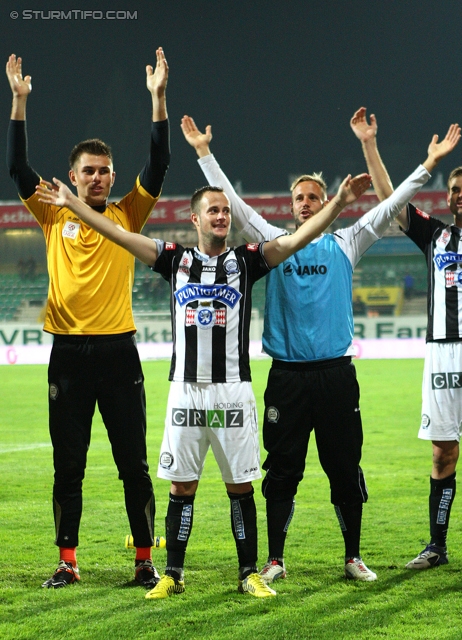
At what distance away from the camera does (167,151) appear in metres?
3.95

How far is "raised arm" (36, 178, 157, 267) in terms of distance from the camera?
3443 mm

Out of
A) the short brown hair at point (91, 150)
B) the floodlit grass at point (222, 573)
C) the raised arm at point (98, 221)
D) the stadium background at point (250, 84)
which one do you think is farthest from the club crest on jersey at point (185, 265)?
the stadium background at point (250, 84)

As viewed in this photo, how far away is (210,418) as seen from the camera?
355 centimetres

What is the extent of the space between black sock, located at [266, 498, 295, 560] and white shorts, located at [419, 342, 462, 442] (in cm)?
82

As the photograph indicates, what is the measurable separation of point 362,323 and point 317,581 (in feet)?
61.9

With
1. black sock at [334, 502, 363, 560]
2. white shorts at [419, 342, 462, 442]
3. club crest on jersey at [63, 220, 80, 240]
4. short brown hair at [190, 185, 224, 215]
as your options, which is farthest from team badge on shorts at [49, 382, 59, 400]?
white shorts at [419, 342, 462, 442]

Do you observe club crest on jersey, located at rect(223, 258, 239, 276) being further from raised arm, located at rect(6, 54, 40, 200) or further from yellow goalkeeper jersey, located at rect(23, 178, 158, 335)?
raised arm, located at rect(6, 54, 40, 200)

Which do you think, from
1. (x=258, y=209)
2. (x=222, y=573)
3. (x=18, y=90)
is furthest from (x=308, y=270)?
(x=258, y=209)

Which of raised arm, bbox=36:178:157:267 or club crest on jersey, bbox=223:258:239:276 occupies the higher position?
raised arm, bbox=36:178:157:267

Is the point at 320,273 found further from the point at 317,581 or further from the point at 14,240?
the point at 14,240

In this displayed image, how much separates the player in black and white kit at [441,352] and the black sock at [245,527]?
0.92m

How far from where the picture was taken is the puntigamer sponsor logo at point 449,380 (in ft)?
13.4

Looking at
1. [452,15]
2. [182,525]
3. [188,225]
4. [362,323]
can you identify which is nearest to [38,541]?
[182,525]

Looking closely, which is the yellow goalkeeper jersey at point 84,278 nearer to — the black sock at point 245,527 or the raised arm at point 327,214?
the raised arm at point 327,214
